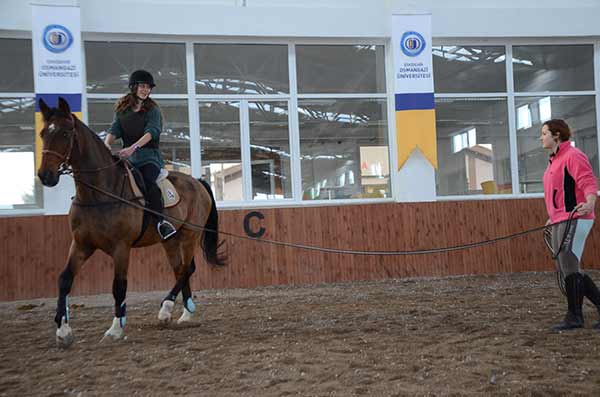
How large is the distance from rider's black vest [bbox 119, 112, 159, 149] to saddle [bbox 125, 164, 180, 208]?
33 centimetres

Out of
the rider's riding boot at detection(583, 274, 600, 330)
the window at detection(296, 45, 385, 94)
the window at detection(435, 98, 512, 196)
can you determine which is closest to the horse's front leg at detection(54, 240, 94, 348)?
the rider's riding boot at detection(583, 274, 600, 330)

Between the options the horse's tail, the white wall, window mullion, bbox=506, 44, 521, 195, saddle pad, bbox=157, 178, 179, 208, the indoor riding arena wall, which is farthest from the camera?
window mullion, bbox=506, 44, 521, 195

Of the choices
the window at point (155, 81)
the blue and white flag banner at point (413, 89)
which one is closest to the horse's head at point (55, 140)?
the window at point (155, 81)

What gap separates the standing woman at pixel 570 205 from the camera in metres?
5.41

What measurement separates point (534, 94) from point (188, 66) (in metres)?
6.88

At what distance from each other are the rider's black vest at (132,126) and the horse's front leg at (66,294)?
4.33 ft

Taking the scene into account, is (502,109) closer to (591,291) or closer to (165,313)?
(591,291)

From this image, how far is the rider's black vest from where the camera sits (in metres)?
6.36

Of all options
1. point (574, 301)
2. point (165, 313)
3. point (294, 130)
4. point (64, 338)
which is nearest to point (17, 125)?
point (294, 130)

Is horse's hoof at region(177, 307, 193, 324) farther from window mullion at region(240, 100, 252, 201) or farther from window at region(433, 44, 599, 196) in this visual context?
window at region(433, 44, 599, 196)

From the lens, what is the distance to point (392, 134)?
452 inches

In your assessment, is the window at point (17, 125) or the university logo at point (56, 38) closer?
the university logo at point (56, 38)

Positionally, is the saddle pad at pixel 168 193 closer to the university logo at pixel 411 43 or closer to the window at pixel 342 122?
the window at pixel 342 122

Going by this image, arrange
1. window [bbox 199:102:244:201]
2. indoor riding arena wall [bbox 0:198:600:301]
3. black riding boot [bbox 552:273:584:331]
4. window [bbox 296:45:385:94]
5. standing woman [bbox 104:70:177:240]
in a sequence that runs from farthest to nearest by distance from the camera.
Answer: window [bbox 296:45:385:94] → window [bbox 199:102:244:201] → indoor riding arena wall [bbox 0:198:600:301] → standing woman [bbox 104:70:177:240] → black riding boot [bbox 552:273:584:331]
